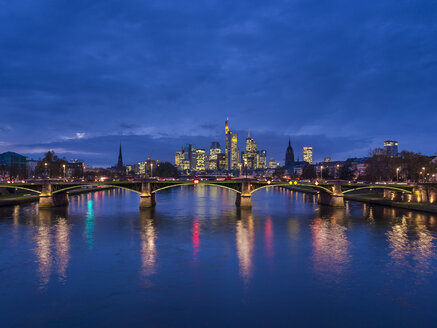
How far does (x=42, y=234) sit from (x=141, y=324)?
33.5m

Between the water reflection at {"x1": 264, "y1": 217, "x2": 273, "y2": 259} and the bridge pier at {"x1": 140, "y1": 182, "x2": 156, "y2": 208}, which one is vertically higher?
the bridge pier at {"x1": 140, "y1": 182, "x2": 156, "y2": 208}

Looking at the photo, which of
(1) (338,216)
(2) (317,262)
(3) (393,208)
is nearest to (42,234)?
(2) (317,262)

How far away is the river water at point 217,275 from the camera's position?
22.8m

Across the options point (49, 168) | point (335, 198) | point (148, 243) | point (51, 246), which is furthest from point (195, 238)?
point (49, 168)

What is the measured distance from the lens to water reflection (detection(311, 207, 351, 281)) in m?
32.1

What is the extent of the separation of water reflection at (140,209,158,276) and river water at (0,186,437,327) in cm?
23

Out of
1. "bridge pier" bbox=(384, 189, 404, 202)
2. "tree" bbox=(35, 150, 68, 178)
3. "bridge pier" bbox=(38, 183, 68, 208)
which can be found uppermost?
"tree" bbox=(35, 150, 68, 178)

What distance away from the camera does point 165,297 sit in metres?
25.8

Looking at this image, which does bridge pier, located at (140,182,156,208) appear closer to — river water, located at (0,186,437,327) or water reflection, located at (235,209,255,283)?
river water, located at (0,186,437,327)

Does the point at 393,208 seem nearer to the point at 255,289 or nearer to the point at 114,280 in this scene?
the point at 255,289

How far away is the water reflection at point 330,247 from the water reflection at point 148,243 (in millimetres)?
A: 16510

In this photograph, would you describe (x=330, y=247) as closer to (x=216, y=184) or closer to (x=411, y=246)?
(x=411, y=246)

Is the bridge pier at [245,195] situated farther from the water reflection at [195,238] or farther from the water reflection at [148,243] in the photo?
the water reflection at [148,243]

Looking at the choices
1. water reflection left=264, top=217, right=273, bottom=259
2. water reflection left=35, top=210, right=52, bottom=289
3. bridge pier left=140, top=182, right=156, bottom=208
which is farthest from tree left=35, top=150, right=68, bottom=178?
water reflection left=264, top=217, right=273, bottom=259
